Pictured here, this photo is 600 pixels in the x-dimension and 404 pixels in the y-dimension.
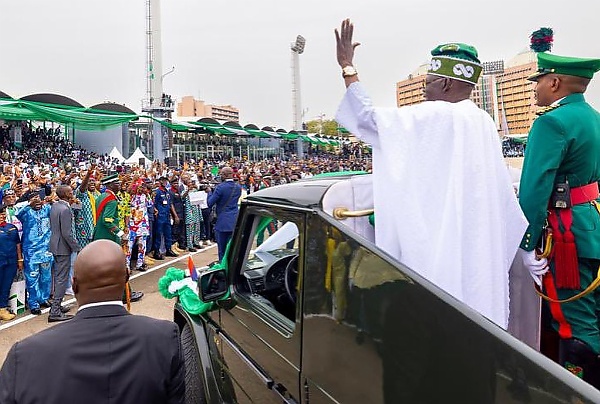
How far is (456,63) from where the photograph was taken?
2100mm

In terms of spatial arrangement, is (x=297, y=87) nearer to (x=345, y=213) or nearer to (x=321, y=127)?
(x=321, y=127)

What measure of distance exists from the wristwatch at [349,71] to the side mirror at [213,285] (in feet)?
4.41

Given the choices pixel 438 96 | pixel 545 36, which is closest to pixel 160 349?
pixel 438 96

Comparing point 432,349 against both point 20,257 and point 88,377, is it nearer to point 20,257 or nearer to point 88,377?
point 88,377

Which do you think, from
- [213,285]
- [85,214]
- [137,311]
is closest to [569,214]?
[213,285]

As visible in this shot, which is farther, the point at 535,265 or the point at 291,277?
the point at 291,277

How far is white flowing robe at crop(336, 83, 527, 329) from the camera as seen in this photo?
5.87 ft

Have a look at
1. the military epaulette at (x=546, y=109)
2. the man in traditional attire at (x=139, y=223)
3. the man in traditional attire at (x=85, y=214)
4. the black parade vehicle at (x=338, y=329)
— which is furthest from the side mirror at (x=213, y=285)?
the man in traditional attire at (x=139, y=223)

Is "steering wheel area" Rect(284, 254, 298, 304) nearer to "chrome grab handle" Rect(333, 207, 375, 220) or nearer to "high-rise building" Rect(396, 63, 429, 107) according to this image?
"chrome grab handle" Rect(333, 207, 375, 220)

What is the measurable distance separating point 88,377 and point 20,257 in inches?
226

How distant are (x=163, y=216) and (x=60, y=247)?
147 inches

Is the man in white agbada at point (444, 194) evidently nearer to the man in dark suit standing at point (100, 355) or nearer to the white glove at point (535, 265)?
the white glove at point (535, 265)

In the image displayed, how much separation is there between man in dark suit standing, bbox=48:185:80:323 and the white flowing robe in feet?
17.4

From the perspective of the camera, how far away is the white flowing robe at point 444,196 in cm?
179
